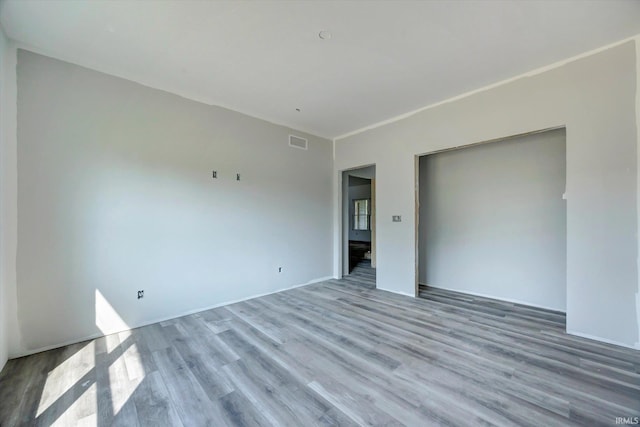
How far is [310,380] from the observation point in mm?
2096

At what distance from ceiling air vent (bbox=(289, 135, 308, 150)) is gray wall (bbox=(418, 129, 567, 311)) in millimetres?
2302

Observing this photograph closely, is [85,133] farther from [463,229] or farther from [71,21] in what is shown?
[463,229]

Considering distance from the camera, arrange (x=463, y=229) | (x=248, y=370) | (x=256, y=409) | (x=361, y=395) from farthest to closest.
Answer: (x=463, y=229)
(x=248, y=370)
(x=361, y=395)
(x=256, y=409)

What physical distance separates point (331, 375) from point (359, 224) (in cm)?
893

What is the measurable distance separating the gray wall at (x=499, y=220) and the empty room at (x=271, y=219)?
0.10 ft

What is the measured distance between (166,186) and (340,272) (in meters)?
3.63

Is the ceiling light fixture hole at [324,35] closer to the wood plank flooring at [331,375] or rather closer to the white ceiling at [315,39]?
the white ceiling at [315,39]

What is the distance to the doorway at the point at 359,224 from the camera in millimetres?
5719

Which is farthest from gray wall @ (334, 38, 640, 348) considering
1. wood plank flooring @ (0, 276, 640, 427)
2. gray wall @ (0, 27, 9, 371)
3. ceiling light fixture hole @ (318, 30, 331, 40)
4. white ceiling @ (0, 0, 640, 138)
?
gray wall @ (0, 27, 9, 371)

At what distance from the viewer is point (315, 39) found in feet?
7.97

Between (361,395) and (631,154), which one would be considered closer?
(361,395)

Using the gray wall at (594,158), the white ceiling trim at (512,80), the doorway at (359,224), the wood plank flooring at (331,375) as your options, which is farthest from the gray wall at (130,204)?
the gray wall at (594,158)

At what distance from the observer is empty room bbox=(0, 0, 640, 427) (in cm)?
200

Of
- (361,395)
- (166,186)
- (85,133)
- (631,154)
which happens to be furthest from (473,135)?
(85,133)
